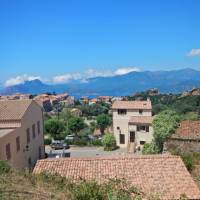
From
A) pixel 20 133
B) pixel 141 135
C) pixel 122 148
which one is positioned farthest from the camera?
pixel 122 148

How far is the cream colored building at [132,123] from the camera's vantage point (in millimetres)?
46531

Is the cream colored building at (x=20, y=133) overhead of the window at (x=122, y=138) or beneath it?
overhead

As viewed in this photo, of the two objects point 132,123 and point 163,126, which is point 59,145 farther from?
point 163,126

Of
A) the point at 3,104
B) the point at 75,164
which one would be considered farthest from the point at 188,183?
the point at 3,104

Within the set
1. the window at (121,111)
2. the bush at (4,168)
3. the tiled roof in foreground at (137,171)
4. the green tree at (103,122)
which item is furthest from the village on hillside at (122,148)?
the green tree at (103,122)

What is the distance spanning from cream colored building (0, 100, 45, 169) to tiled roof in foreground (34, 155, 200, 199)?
301 inches

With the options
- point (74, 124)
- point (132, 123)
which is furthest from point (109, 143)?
point (74, 124)

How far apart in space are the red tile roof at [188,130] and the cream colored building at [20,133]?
11558 mm

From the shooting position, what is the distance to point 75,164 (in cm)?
1723

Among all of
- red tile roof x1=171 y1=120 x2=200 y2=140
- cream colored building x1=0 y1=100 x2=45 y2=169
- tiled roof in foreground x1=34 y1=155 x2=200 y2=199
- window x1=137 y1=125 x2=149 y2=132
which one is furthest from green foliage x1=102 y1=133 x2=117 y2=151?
tiled roof in foreground x1=34 y1=155 x2=200 y2=199

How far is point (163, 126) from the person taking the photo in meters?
31.3

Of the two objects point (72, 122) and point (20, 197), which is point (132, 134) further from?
point (20, 197)

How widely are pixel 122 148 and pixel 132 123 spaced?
178 inches

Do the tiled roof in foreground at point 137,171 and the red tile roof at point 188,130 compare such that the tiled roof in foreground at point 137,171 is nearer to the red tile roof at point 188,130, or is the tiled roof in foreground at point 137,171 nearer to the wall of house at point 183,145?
the wall of house at point 183,145
